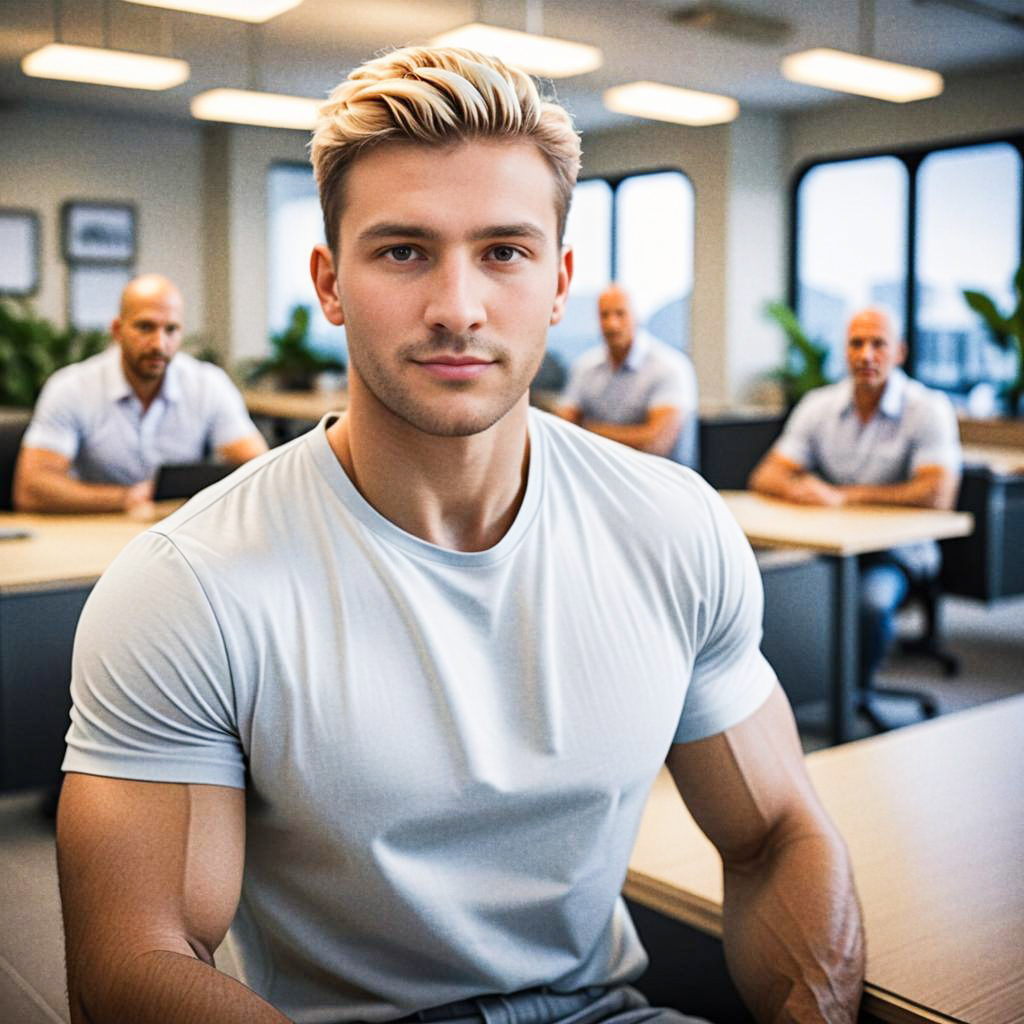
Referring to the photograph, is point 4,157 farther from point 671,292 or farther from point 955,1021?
point 955,1021

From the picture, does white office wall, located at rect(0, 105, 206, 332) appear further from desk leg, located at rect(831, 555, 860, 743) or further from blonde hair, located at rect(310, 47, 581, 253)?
blonde hair, located at rect(310, 47, 581, 253)

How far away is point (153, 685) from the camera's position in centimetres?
96

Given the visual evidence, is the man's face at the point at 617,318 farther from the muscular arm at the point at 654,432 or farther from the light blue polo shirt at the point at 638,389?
the muscular arm at the point at 654,432

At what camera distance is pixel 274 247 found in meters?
10.0

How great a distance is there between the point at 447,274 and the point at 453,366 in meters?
0.07

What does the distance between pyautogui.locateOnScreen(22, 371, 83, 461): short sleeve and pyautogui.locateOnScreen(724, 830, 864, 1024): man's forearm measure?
3.14 metres

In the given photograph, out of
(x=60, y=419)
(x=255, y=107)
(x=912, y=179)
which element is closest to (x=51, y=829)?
(x=60, y=419)

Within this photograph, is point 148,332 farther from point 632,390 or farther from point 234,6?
point 632,390

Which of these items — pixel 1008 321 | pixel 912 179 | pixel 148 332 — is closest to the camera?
pixel 148 332

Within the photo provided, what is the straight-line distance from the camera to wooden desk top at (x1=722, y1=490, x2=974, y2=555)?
354cm

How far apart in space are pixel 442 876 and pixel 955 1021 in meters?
0.42

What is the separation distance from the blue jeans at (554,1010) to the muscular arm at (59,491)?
2790mm

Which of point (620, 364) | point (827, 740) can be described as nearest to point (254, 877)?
point (827, 740)

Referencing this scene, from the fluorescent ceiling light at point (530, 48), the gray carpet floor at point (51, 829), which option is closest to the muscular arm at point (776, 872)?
the gray carpet floor at point (51, 829)
